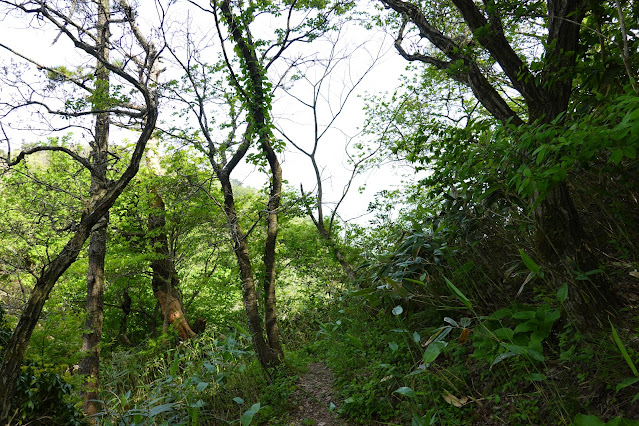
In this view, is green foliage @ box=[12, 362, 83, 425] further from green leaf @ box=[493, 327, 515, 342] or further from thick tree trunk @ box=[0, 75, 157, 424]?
green leaf @ box=[493, 327, 515, 342]

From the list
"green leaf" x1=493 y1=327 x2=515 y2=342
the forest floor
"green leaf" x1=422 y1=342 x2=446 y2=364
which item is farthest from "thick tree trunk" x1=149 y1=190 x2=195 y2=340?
"green leaf" x1=493 y1=327 x2=515 y2=342

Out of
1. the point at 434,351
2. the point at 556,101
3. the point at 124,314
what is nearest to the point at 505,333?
the point at 434,351

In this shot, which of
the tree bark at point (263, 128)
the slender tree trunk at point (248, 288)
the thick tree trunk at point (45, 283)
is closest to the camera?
the thick tree trunk at point (45, 283)

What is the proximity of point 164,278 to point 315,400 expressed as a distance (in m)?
5.82

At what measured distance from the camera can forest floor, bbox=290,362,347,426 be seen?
3.67m

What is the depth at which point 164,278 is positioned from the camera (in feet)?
28.3

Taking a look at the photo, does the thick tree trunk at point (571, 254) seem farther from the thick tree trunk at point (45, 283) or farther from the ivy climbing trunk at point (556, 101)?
the thick tree trunk at point (45, 283)

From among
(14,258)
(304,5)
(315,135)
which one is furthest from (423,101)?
(14,258)

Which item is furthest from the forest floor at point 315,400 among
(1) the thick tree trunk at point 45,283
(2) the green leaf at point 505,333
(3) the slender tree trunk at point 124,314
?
(3) the slender tree trunk at point 124,314

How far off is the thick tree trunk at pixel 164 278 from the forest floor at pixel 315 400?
428 cm

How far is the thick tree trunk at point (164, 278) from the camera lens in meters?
8.05

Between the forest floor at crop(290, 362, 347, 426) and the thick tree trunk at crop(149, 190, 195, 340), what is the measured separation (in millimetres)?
4281

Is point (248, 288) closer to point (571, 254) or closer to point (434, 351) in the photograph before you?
point (434, 351)

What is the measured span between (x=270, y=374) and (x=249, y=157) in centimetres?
302
